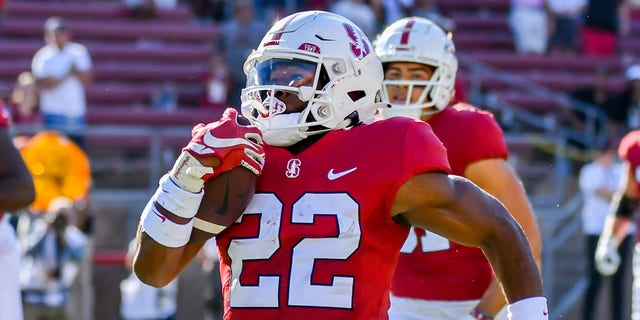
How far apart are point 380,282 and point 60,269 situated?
630 cm

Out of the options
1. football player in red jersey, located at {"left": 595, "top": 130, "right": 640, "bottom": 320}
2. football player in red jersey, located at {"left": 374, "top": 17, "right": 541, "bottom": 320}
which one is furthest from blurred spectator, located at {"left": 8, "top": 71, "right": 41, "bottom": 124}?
football player in red jersey, located at {"left": 374, "top": 17, "right": 541, "bottom": 320}

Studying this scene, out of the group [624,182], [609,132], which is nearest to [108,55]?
[609,132]

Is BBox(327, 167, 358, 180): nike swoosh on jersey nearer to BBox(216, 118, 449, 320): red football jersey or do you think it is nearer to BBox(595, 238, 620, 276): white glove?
BBox(216, 118, 449, 320): red football jersey

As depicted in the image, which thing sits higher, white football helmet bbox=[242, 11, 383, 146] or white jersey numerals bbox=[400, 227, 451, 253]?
white football helmet bbox=[242, 11, 383, 146]

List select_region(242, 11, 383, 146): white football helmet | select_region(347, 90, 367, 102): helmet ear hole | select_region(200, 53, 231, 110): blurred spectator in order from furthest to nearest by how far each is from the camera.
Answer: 1. select_region(200, 53, 231, 110): blurred spectator
2. select_region(347, 90, 367, 102): helmet ear hole
3. select_region(242, 11, 383, 146): white football helmet

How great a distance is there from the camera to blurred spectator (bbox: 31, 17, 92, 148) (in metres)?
10.9

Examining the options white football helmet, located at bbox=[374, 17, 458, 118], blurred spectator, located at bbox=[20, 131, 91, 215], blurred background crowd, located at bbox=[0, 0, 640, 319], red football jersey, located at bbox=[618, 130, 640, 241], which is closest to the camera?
white football helmet, located at bbox=[374, 17, 458, 118]

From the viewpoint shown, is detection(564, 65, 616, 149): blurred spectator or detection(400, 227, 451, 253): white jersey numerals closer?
detection(400, 227, 451, 253): white jersey numerals

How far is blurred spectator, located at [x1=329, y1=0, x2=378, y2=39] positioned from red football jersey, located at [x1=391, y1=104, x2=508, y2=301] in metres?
7.71

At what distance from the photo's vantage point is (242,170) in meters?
3.29

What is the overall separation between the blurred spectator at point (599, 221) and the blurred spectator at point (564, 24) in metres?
3.44

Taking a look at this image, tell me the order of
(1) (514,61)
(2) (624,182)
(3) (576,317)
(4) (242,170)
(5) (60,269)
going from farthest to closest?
(1) (514,61) < (3) (576,317) < (5) (60,269) < (2) (624,182) < (4) (242,170)

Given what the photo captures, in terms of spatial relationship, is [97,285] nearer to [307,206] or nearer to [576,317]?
[576,317]

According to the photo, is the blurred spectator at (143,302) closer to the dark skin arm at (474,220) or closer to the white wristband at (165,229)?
the white wristband at (165,229)
